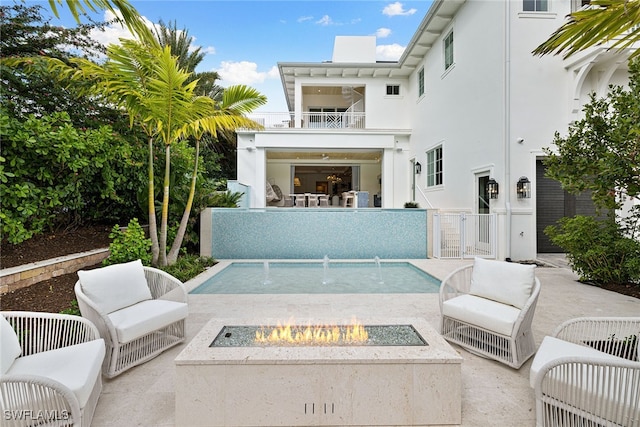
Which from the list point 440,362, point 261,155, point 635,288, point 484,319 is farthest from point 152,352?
point 261,155

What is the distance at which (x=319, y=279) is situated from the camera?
556 centimetres

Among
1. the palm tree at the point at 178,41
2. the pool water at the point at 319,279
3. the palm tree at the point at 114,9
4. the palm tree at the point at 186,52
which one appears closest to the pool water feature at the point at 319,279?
the pool water at the point at 319,279

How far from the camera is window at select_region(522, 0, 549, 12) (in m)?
6.98

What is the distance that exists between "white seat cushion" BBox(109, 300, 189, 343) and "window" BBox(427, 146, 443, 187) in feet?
31.1

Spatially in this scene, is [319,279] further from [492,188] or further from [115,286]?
[492,188]

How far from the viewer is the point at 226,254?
282 inches

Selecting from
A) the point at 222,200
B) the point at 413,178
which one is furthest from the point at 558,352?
the point at 413,178

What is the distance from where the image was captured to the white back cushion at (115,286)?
2502 mm

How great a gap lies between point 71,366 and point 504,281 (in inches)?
134

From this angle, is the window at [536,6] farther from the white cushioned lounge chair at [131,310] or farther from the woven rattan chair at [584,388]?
the white cushioned lounge chair at [131,310]

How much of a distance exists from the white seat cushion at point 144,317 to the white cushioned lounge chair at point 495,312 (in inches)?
102

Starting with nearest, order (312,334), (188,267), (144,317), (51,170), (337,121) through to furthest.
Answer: (312,334) → (144,317) → (51,170) → (188,267) → (337,121)

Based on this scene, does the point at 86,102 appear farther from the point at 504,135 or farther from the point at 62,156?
the point at 504,135

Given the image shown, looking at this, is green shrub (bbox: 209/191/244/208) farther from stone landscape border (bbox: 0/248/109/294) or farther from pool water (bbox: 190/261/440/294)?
stone landscape border (bbox: 0/248/109/294)
